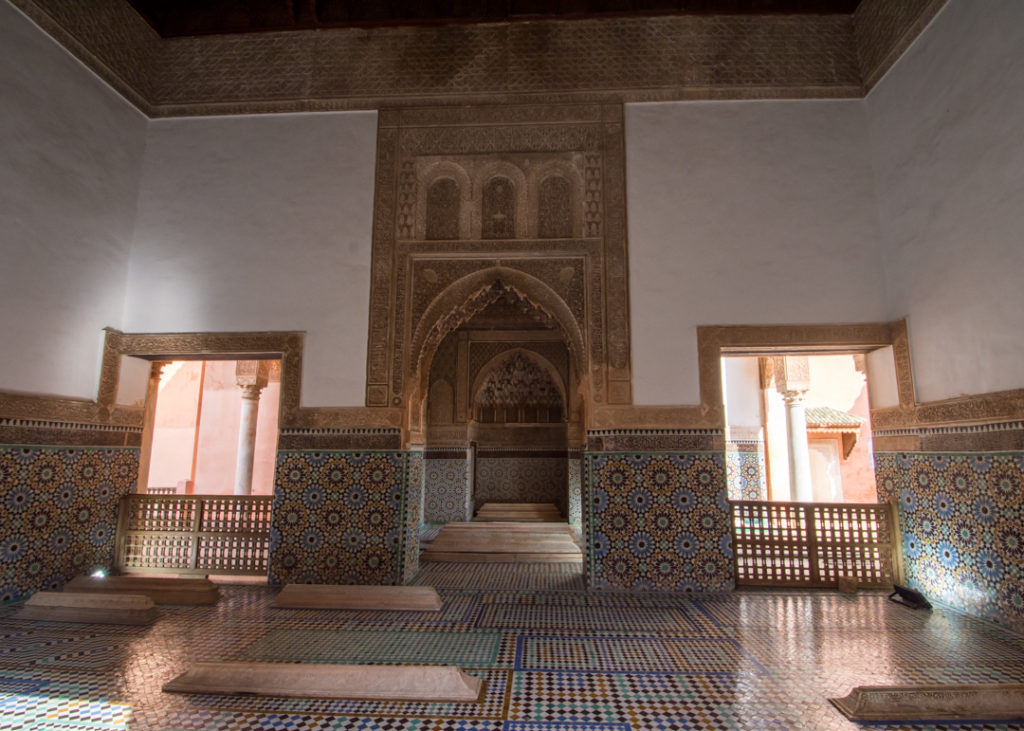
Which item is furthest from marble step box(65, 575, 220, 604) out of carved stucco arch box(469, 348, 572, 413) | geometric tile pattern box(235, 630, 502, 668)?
carved stucco arch box(469, 348, 572, 413)

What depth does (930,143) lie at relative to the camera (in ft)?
10.2

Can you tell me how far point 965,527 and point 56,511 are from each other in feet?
16.0

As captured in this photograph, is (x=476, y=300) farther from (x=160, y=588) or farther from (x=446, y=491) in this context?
(x=446, y=491)

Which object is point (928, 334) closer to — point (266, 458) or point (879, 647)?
point (879, 647)

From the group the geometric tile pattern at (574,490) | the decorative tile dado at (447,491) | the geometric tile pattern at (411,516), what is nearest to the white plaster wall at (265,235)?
the geometric tile pattern at (411,516)

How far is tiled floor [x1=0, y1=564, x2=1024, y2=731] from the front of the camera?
1.80 metres

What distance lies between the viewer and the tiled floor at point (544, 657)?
1801mm

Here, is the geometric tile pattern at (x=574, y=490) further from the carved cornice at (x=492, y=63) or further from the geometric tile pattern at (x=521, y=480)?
the carved cornice at (x=492, y=63)

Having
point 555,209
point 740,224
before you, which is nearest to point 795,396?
point 740,224

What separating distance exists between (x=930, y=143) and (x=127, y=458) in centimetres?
515

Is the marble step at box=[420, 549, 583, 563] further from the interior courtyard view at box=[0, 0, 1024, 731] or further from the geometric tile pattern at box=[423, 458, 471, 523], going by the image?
the geometric tile pattern at box=[423, 458, 471, 523]

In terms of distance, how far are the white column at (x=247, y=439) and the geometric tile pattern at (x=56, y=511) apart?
282 centimetres

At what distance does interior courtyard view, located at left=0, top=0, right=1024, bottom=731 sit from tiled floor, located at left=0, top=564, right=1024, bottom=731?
1.5 inches

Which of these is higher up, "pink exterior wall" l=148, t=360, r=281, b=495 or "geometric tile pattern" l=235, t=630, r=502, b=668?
"pink exterior wall" l=148, t=360, r=281, b=495
